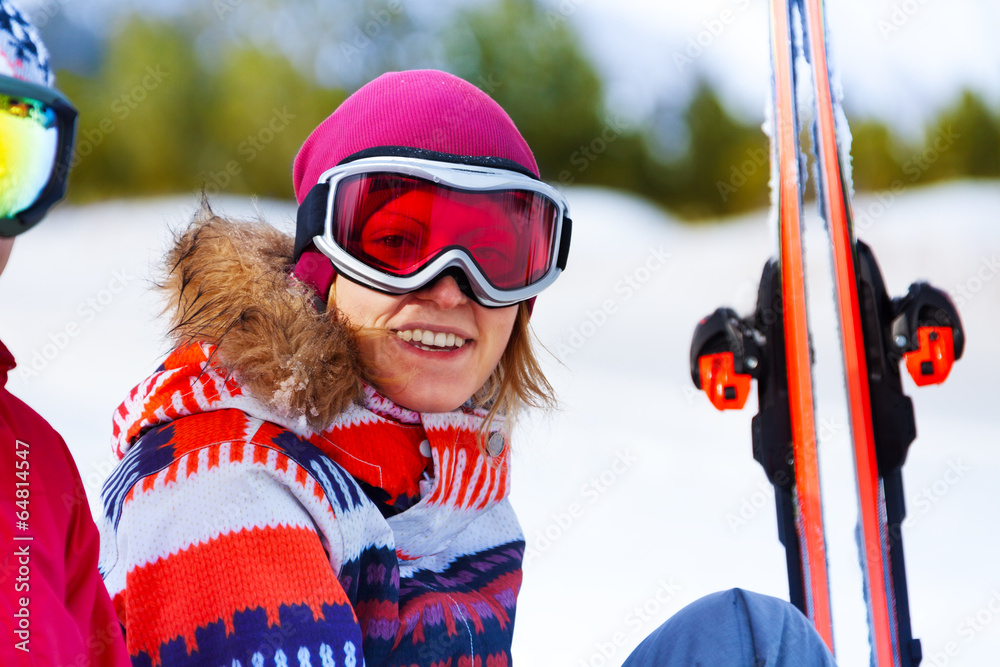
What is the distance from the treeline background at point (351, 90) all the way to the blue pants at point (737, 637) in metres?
8.98

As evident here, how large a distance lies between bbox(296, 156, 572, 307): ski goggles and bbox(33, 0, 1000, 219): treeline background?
8845 mm

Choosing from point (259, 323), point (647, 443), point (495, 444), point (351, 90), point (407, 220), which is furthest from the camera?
point (351, 90)

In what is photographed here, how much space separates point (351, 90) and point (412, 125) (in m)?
9.83

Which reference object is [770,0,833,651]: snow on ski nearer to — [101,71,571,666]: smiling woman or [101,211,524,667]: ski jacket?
[101,71,571,666]: smiling woman

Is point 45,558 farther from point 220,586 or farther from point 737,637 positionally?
point 737,637

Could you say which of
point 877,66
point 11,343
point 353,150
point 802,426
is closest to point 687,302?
point 877,66

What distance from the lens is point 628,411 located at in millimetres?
4328

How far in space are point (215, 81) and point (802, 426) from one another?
10.2 m

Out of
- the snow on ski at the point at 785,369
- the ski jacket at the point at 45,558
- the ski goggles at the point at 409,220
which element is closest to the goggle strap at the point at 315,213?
the ski goggles at the point at 409,220

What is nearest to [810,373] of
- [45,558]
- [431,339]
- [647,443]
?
[431,339]

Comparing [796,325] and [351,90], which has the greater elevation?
[351,90]

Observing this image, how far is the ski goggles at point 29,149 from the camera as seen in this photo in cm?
57

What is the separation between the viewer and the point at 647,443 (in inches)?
151

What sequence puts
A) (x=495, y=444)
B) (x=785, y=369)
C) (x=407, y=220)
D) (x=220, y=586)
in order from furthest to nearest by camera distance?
1. (x=785, y=369)
2. (x=495, y=444)
3. (x=407, y=220)
4. (x=220, y=586)
